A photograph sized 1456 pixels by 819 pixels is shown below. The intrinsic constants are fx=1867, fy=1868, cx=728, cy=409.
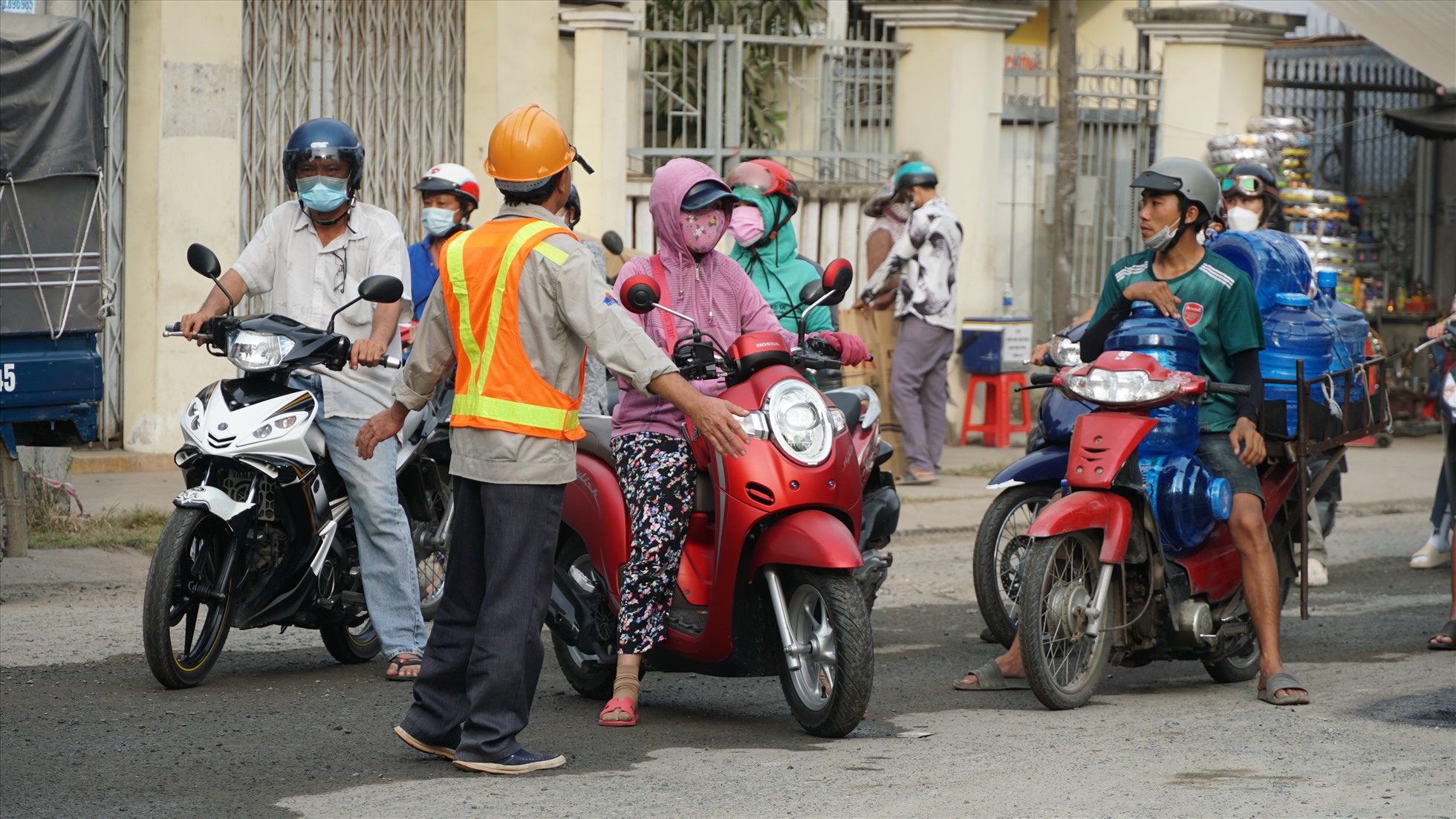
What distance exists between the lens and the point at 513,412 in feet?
17.2

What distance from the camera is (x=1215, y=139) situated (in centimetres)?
1565

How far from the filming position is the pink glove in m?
6.14

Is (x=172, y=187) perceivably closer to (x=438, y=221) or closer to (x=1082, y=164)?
(x=438, y=221)

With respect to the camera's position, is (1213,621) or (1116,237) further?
(1116,237)

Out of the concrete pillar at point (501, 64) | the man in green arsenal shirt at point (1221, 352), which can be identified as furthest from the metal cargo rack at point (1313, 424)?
the concrete pillar at point (501, 64)

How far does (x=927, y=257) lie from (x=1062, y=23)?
247cm

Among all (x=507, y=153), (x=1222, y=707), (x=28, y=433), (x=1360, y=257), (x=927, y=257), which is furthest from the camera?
(x=1360, y=257)

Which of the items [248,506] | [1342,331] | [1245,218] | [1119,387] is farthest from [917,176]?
[248,506]

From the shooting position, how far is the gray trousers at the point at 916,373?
1245 cm

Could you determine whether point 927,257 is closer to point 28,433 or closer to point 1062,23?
point 1062,23

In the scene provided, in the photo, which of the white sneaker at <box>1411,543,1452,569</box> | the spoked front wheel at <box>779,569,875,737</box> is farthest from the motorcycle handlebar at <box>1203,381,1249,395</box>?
the white sneaker at <box>1411,543,1452,569</box>

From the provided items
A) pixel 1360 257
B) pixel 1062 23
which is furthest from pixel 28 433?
pixel 1360 257

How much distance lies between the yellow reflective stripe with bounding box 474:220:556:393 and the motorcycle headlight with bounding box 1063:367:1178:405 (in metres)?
2.12

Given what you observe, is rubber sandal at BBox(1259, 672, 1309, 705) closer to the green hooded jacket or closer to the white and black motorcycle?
the green hooded jacket
